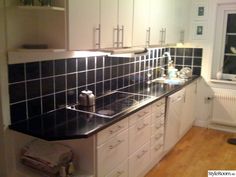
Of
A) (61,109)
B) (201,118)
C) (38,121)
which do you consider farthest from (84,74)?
(201,118)

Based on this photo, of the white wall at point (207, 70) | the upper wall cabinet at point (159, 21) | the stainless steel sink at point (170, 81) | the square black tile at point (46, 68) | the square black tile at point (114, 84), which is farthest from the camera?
the white wall at point (207, 70)

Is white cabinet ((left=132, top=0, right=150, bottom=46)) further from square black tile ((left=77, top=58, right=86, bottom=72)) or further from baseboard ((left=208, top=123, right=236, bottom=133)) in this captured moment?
baseboard ((left=208, top=123, right=236, bottom=133))

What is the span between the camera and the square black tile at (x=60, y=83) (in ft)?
7.97

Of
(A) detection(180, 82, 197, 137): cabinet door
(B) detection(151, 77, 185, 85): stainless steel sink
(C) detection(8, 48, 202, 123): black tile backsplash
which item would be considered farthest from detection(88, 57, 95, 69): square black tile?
(A) detection(180, 82, 197, 137): cabinet door

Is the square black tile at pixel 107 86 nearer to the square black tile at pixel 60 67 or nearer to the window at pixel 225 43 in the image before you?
the square black tile at pixel 60 67

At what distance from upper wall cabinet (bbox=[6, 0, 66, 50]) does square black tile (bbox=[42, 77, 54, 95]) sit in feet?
1.13

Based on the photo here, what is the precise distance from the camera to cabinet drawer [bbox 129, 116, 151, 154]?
2.58 metres

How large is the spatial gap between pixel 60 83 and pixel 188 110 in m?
2.33

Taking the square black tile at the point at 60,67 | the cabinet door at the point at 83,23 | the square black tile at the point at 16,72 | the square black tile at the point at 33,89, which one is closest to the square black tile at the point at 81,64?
the square black tile at the point at 60,67

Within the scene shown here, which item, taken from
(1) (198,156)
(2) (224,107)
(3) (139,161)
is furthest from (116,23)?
(2) (224,107)

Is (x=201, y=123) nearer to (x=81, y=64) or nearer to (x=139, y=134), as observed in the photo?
(x=139, y=134)

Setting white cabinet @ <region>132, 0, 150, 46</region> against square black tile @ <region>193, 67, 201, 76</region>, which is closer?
white cabinet @ <region>132, 0, 150, 46</region>

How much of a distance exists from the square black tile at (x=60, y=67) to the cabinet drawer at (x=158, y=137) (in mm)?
1271

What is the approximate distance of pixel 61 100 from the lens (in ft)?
8.24
